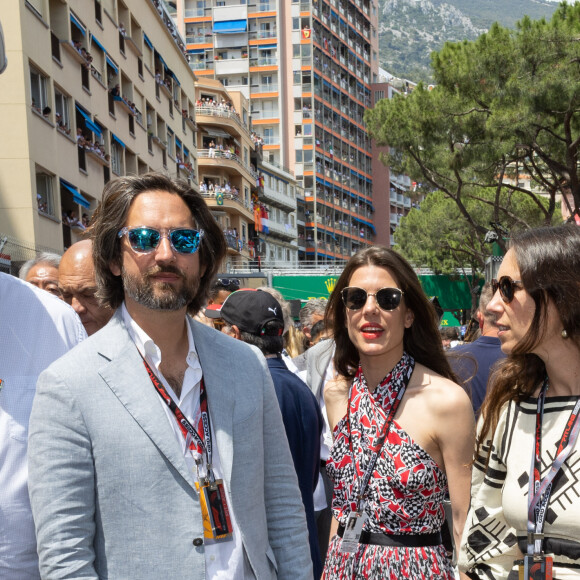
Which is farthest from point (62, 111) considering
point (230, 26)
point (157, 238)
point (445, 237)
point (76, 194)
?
point (230, 26)

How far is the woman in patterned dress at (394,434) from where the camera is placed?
10.5 feet

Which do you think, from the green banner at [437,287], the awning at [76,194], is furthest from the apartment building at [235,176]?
the awning at [76,194]

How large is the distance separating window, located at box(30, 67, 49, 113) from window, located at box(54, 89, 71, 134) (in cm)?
80

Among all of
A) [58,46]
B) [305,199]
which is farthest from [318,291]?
[305,199]

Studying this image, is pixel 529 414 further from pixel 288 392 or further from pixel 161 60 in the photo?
pixel 161 60

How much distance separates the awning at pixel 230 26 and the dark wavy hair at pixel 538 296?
7351 cm

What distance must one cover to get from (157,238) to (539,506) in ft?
4.83

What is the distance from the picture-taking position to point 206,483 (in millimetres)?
2369

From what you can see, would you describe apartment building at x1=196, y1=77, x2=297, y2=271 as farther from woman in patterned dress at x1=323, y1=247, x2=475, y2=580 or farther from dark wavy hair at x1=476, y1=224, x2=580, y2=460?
dark wavy hair at x1=476, y1=224, x2=580, y2=460

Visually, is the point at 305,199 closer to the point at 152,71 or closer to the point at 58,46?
the point at 152,71

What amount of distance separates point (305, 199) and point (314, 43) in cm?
1442

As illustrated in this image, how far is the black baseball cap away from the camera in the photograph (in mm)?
4236

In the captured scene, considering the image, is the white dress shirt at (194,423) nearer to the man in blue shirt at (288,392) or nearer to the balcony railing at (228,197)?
the man in blue shirt at (288,392)

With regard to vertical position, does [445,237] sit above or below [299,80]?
below
